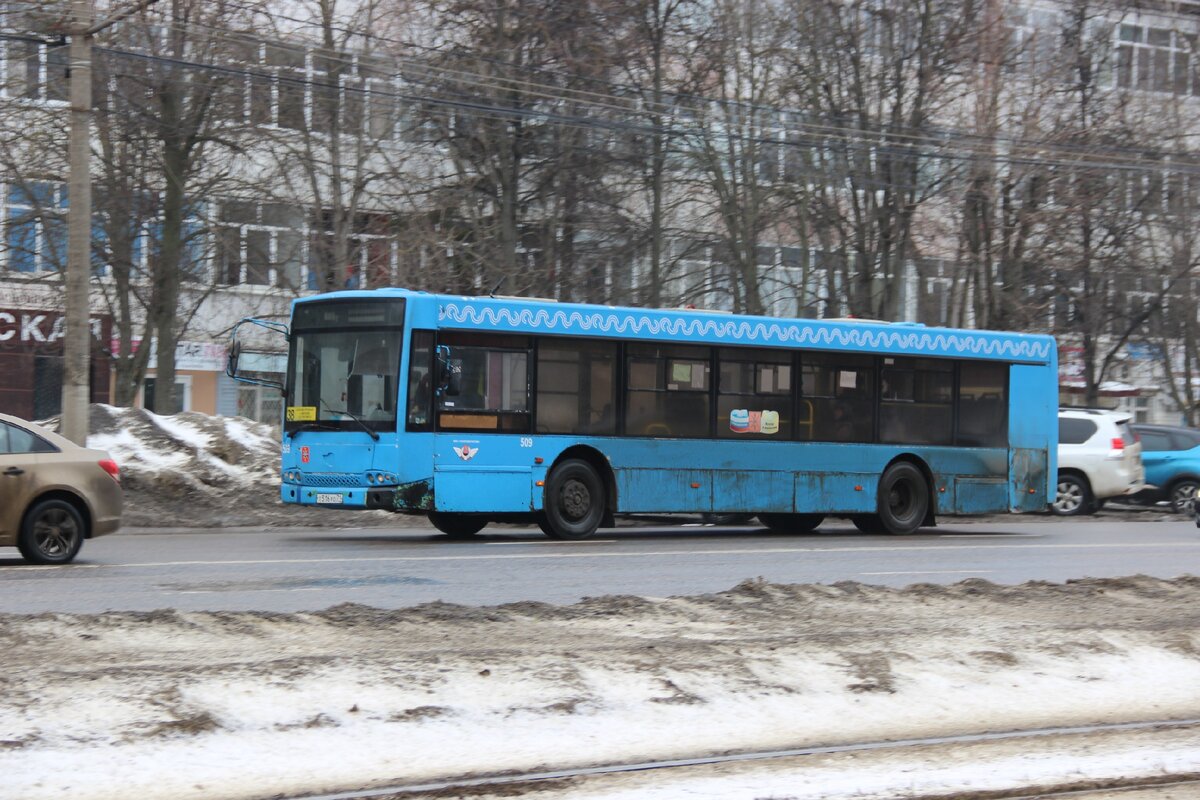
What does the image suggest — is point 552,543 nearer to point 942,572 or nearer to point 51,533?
point 942,572

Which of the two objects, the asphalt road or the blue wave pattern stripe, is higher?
the blue wave pattern stripe

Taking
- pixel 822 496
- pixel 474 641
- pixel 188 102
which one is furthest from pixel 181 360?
pixel 474 641

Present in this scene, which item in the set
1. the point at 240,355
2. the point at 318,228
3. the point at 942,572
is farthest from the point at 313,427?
the point at 318,228

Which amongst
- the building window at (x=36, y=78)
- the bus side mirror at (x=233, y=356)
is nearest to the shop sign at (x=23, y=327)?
the building window at (x=36, y=78)

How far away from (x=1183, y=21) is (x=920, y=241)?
13550 mm

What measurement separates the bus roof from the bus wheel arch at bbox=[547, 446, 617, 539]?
4.94ft

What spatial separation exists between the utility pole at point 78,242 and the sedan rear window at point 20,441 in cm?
588

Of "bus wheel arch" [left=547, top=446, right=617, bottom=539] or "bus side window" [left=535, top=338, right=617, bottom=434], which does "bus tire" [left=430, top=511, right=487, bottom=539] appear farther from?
"bus side window" [left=535, top=338, right=617, bottom=434]

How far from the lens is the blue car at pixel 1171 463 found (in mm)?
28938

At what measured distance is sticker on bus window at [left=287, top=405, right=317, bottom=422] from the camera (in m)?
18.4

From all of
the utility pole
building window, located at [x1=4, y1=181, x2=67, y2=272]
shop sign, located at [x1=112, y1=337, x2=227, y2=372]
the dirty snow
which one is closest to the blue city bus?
the utility pole

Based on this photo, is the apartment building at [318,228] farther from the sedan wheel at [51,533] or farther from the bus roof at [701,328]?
the sedan wheel at [51,533]

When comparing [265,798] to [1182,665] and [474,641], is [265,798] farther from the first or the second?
[1182,665]

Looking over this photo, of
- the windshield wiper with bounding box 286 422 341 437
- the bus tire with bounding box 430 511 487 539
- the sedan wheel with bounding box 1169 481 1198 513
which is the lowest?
the bus tire with bounding box 430 511 487 539
